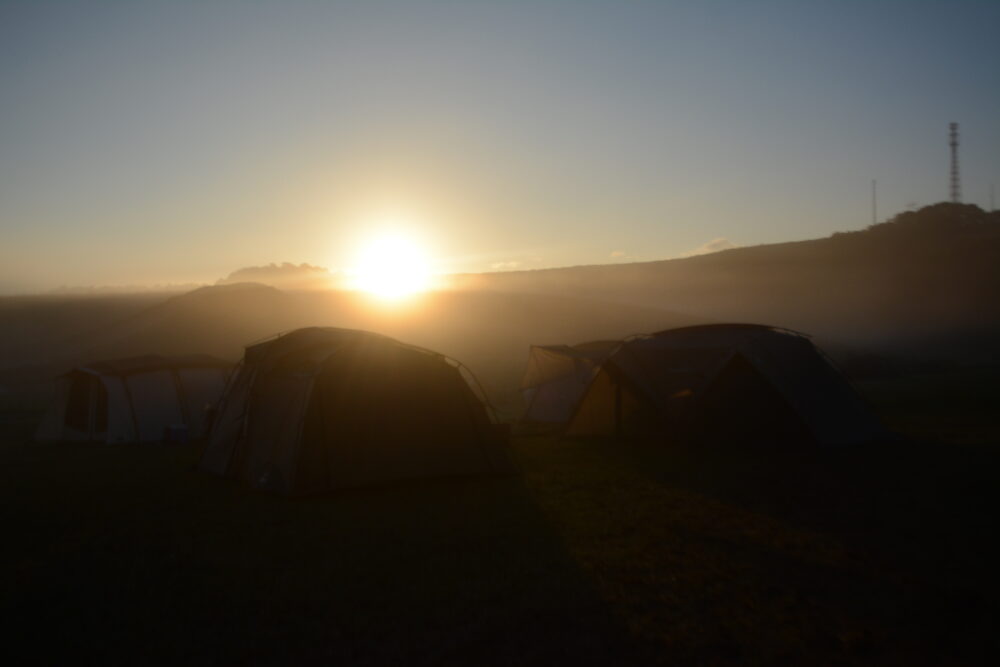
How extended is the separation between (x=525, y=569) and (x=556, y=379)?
588 inches

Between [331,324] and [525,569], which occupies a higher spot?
[525,569]

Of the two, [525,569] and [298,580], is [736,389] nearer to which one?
[525,569]

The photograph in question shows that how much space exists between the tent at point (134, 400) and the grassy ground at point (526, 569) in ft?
21.0

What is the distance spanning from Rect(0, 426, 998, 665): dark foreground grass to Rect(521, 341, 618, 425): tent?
7.76 metres

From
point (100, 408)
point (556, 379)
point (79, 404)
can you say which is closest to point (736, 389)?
point (556, 379)

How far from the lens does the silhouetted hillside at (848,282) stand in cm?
7775

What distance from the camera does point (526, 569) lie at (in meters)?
8.84

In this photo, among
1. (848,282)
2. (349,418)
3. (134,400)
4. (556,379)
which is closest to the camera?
(349,418)

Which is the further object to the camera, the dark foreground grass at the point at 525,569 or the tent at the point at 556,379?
the tent at the point at 556,379

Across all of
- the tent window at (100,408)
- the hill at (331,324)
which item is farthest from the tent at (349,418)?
the hill at (331,324)

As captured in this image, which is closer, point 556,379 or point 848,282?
point 556,379

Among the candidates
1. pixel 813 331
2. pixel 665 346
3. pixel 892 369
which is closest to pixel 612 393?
pixel 665 346

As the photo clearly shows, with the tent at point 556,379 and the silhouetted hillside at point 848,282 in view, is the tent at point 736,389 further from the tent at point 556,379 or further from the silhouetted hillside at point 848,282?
the silhouetted hillside at point 848,282

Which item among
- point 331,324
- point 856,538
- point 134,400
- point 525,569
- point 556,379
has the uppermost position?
point 134,400
